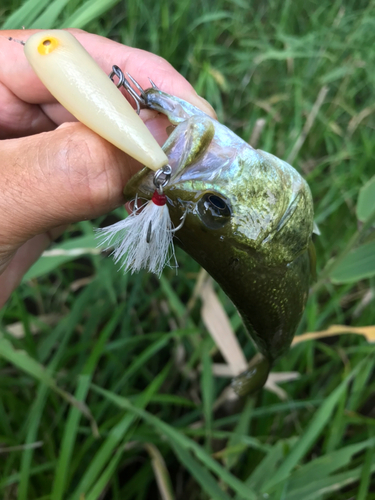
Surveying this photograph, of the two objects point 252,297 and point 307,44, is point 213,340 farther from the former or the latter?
point 307,44

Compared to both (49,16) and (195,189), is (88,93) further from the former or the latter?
(49,16)

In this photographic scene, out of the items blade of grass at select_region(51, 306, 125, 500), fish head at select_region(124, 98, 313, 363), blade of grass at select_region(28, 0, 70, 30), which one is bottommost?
blade of grass at select_region(51, 306, 125, 500)

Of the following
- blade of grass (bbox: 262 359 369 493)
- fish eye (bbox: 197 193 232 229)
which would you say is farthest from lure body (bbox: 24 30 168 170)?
blade of grass (bbox: 262 359 369 493)

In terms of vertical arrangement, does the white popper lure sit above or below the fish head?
above

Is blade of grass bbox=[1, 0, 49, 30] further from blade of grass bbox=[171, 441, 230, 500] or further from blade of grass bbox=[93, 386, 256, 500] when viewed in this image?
blade of grass bbox=[171, 441, 230, 500]

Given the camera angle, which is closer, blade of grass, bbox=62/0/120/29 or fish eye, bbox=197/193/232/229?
fish eye, bbox=197/193/232/229

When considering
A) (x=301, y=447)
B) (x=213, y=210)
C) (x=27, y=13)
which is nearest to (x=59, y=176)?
(x=213, y=210)

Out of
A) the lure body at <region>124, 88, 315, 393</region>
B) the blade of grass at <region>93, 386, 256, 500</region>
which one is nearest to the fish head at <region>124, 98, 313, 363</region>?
the lure body at <region>124, 88, 315, 393</region>
